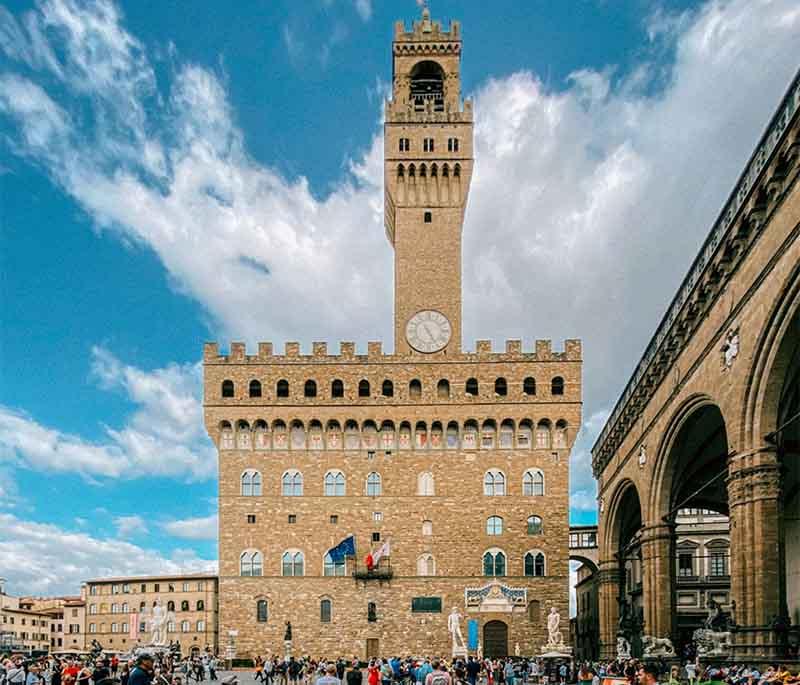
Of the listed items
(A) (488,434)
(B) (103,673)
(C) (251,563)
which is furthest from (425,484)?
(B) (103,673)

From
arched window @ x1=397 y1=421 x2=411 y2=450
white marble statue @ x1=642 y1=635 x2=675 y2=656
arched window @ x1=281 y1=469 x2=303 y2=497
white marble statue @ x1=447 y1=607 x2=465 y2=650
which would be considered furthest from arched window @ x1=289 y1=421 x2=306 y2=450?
white marble statue @ x1=642 y1=635 x2=675 y2=656

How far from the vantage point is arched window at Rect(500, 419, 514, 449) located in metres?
54.8

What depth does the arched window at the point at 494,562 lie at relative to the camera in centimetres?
5356

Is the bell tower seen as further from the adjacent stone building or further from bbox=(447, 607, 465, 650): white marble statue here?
bbox=(447, 607, 465, 650): white marble statue

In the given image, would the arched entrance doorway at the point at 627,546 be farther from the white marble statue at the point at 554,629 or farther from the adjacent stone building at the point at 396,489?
the adjacent stone building at the point at 396,489

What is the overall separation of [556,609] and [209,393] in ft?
71.1

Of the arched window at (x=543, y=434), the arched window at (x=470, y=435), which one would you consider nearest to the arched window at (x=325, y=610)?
the arched window at (x=470, y=435)

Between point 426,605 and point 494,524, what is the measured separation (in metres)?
5.50

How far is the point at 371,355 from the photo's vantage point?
184 feet

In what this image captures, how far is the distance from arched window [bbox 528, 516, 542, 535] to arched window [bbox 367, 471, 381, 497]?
26.7ft

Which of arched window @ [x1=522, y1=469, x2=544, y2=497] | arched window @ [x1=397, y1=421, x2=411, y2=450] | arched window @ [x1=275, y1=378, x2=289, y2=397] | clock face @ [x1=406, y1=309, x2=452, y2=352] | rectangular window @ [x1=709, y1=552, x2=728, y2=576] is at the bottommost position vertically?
rectangular window @ [x1=709, y1=552, x2=728, y2=576]

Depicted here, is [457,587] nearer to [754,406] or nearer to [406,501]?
[406,501]

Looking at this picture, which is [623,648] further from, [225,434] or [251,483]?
[225,434]

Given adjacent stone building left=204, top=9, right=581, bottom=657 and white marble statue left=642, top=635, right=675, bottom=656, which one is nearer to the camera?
white marble statue left=642, top=635, right=675, bottom=656
